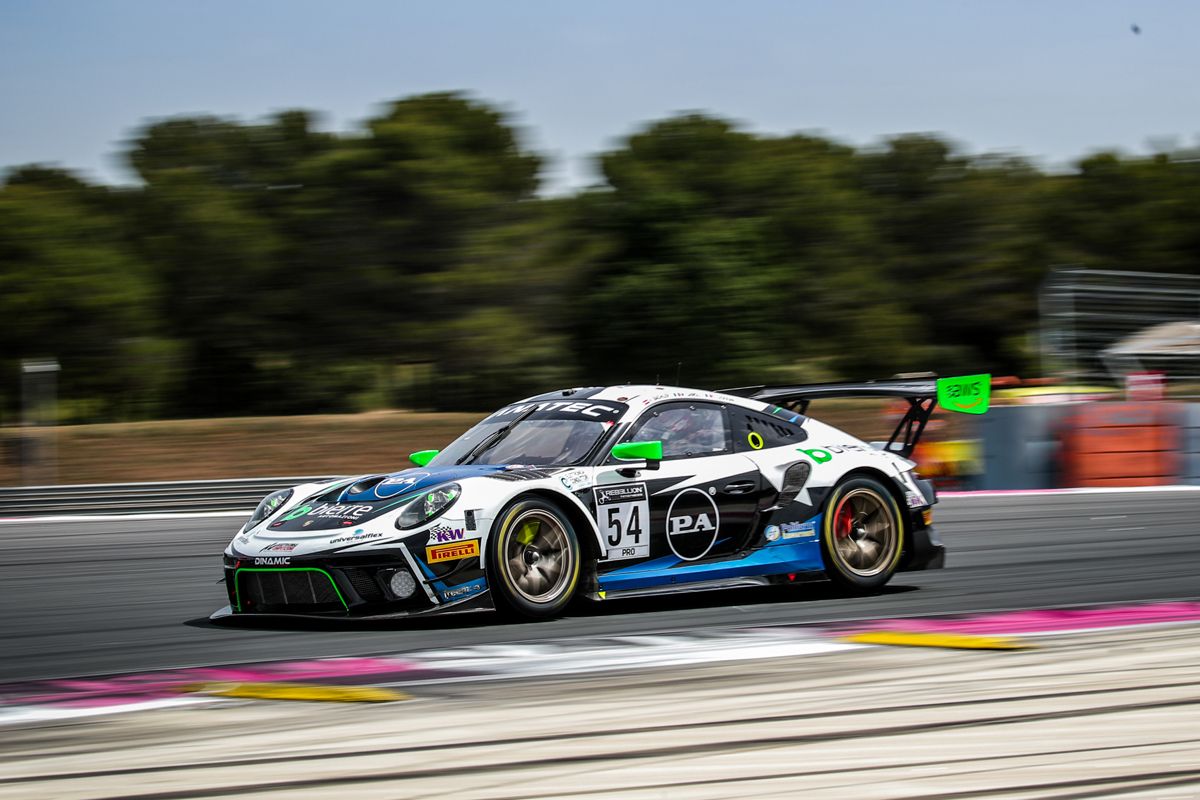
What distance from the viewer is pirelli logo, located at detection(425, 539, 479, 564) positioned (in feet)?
21.7

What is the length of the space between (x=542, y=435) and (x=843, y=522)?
190cm

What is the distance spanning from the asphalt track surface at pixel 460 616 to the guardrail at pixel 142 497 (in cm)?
448

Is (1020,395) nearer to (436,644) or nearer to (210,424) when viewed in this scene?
(436,644)

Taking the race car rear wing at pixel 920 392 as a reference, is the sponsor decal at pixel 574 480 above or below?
below

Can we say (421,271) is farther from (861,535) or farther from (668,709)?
(668,709)

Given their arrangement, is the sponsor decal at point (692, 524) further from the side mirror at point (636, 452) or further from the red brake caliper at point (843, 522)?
the red brake caliper at point (843, 522)

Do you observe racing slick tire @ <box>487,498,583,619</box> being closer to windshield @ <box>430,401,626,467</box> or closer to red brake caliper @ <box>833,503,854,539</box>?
windshield @ <box>430,401,626,467</box>

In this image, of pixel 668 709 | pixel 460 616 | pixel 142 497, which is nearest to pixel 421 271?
pixel 142 497

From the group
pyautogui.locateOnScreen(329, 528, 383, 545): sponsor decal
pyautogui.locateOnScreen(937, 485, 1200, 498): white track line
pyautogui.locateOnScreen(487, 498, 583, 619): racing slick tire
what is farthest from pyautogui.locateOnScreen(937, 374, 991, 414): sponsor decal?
pyautogui.locateOnScreen(937, 485, 1200, 498): white track line

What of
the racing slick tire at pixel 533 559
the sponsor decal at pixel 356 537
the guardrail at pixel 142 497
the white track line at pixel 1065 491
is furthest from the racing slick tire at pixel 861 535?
the guardrail at pixel 142 497

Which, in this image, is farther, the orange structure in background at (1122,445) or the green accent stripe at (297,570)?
the orange structure in background at (1122,445)

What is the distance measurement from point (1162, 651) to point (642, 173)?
45.4m

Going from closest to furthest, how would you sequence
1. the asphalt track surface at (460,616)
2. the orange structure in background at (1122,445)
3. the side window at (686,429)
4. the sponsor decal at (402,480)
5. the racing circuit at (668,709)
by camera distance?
the racing circuit at (668,709)
the asphalt track surface at (460,616)
the sponsor decal at (402,480)
the side window at (686,429)
the orange structure in background at (1122,445)

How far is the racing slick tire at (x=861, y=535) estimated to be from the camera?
317 inches
